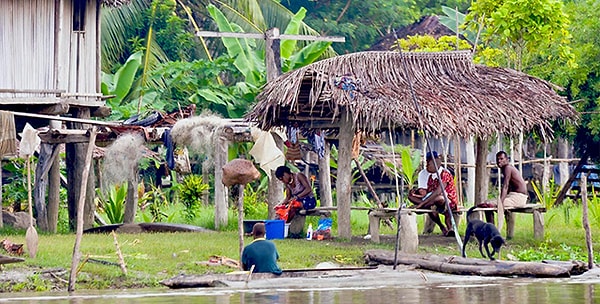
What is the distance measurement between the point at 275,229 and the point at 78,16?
212 inches

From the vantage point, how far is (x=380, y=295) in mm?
11961

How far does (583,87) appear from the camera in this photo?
2205 cm

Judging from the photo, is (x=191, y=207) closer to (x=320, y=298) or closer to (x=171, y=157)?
(x=171, y=157)

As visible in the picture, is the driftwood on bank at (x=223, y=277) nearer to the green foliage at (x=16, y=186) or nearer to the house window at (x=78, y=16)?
the house window at (x=78, y=16)

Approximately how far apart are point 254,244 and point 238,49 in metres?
11.3

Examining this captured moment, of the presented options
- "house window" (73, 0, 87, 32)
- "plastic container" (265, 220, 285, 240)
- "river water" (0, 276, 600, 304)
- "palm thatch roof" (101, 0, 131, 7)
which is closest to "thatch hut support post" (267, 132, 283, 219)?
"plastic container" (265, 220, 285, 240)

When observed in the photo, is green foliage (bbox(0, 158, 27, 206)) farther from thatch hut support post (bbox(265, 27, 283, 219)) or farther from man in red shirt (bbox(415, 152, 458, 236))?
man in red shirt (bbox(415, 152, 458, 236))

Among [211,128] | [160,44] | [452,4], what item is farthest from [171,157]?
[452,4]

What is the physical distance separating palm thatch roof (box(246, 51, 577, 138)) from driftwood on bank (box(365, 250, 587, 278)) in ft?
7.06

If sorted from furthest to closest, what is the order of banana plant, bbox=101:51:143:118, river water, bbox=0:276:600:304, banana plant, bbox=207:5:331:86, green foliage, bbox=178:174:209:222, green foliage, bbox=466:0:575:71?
banana plant, bbox=101:51:143:118, banana plant, bbox=207:5:331:86, green foliage, bbox=178:174:209:222, green foliage, bbox=466:0:575:71, river water, bbox=0:276:600:304

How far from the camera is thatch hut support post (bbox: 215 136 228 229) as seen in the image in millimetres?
19422

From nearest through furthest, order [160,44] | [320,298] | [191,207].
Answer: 1. [320,298]
2. [191,207]
3. [160,44]

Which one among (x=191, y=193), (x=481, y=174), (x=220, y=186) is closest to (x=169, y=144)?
(x=220, y=186)

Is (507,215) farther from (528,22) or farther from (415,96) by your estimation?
(528,22)
